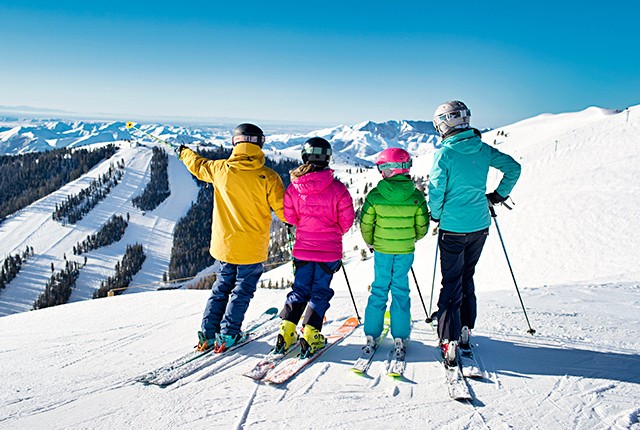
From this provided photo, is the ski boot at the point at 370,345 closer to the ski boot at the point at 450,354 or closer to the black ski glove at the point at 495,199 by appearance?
the ski boot at the point at 450,354

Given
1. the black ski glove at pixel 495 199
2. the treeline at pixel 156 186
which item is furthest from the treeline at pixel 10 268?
the black ski glove at pixel 495 199

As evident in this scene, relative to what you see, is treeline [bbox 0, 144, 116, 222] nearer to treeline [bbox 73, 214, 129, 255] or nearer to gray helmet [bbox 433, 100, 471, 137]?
treeline [bbox 73, 214, 129, 255]

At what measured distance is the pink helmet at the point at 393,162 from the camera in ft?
13.5

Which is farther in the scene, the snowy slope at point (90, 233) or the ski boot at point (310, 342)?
the snowy slope at point (90, 233)

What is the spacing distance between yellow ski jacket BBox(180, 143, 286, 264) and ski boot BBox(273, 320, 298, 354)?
2.82ft

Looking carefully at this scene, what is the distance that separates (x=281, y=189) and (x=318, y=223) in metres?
0.66

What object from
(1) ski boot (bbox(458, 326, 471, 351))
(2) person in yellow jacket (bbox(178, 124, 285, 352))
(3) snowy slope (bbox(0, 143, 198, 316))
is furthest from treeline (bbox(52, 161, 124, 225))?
(1) ski boot (bbox(458, 326, 471, 351))

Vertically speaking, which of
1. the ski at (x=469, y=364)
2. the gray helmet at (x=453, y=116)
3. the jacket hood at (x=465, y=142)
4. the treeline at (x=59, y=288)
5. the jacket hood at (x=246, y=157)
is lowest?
the treeline at (x=59, y=288)

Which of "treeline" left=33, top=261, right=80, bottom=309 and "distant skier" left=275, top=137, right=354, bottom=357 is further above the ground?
"distant skier" left=275, top=137, right=354, bottom=357

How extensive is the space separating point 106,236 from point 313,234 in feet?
377

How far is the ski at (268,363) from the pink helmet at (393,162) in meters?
2.35

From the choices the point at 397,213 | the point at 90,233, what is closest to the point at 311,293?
the point at 397,213

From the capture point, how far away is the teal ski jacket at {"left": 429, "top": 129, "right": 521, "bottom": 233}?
395 centimetres

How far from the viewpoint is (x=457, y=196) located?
13.2 feet
